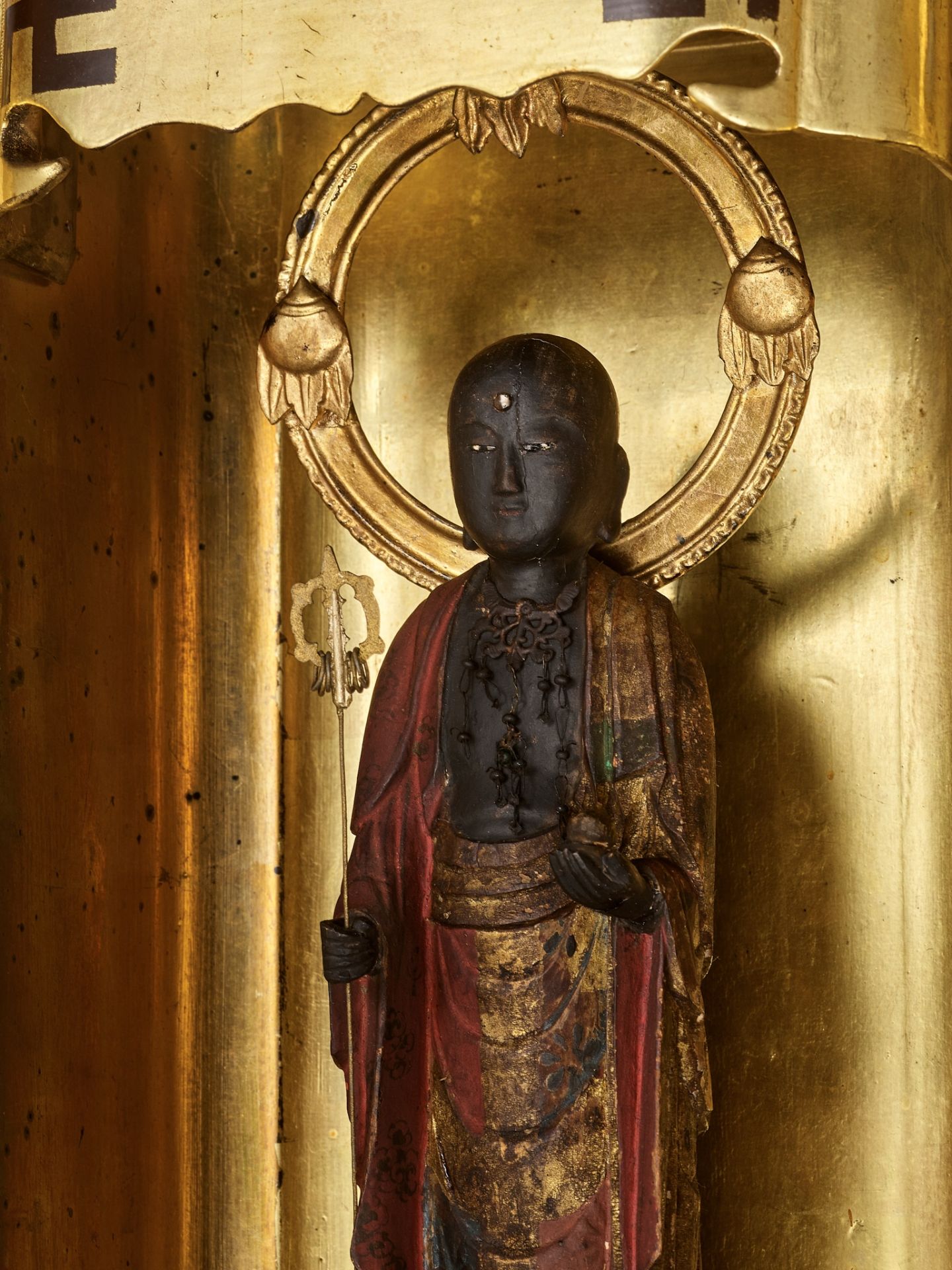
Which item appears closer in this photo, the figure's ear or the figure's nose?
the figure's nose

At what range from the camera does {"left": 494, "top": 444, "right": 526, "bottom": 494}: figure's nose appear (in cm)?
297

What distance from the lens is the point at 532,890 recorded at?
290cm

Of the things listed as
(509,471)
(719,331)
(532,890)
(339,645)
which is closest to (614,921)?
(532,890)

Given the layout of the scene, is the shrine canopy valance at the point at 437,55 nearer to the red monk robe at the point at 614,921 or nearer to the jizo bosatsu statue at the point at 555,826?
the jizo bosatsu statue at the point at 555,826

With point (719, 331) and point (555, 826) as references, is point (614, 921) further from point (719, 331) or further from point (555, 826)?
point (719, 331)

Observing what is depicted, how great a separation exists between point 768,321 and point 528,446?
52cm

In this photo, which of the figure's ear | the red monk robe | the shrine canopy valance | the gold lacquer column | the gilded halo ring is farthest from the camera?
the gold lacquer column

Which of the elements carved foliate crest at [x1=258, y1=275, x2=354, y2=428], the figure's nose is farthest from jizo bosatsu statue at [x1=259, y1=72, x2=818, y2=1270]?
carved foliate crest at [x1=258, y1=275, x2=354, y2=428]

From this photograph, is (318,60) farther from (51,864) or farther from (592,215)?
(51,864)

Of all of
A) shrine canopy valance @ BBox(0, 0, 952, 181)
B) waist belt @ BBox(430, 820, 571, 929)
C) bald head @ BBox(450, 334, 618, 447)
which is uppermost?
shrine canopy valance @ BBox(0, 0, 952, 181)

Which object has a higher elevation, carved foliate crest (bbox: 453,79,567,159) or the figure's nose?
carved foliate crest (bbox: 453,79,567,159)

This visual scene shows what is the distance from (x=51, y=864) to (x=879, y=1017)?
5.11 feet

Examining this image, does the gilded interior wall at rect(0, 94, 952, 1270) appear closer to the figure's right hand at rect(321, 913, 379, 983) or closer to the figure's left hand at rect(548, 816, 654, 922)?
the figure's right hand at rect(321, 913, 379, 983)

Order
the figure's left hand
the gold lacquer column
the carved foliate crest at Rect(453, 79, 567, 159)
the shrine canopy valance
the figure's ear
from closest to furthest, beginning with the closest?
the shrine canopy valance → the figure's left hand → the figure's ear → the carved foliate crest at Rect(453, 79, 567, 159) → the gold lacquer column
